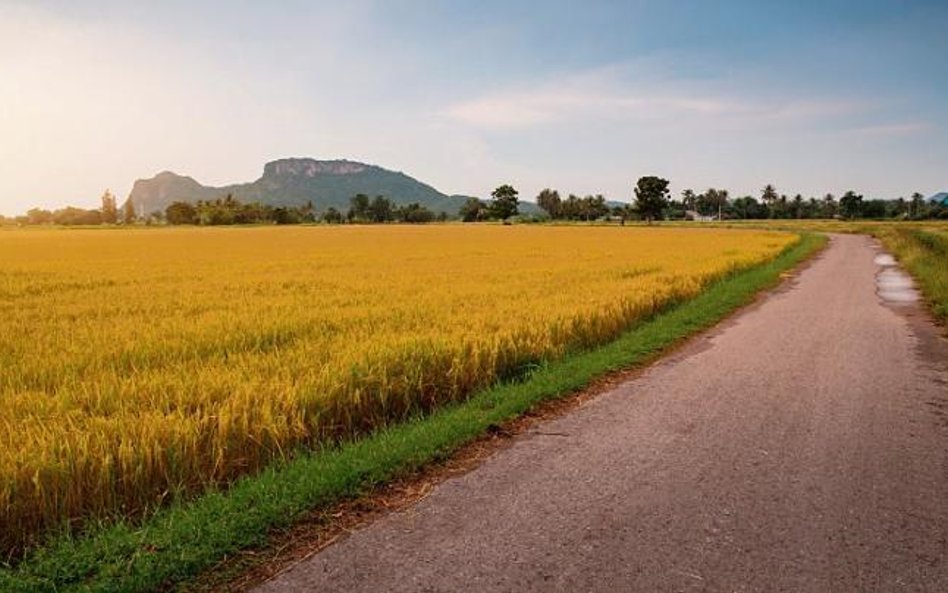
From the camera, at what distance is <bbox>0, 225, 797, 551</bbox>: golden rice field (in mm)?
4781

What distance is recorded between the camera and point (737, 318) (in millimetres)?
14570

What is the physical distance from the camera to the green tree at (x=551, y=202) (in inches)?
7010

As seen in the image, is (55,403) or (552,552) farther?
(55,403)

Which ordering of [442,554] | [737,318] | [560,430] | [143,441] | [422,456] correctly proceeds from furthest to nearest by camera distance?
[737,318] → [560,430] → [422,456] → [143,441] → [442,554]

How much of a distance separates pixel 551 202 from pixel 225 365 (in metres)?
180

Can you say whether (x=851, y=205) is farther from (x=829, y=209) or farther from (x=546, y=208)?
(x=546, y=208)

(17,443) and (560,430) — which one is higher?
(17,443)

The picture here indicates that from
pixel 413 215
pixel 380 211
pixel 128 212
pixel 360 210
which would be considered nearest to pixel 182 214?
pixel 128 212

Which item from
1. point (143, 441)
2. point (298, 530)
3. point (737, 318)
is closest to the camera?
point (298, 530)

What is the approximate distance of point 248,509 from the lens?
4543 mm

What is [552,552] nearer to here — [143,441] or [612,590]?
[612,590]

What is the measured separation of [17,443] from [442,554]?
345 centimetres

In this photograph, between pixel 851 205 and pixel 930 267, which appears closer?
pixel 930 267

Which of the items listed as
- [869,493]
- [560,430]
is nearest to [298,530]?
[560,430]
